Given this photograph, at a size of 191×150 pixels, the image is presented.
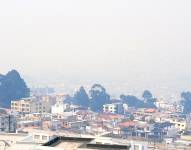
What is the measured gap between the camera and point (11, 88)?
29.7 metres

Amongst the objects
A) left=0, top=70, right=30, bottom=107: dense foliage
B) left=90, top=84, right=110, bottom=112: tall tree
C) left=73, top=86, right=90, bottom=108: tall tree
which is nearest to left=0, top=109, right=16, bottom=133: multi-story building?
left=0, top=70, right=30, bottom=107: dense foliage

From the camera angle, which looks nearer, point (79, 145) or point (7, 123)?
point (79, 145)

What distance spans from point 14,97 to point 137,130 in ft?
37.5

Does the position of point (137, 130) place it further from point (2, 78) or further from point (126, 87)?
point (126, 87)

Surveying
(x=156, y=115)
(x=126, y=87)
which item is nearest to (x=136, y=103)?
(x=156, y=115)

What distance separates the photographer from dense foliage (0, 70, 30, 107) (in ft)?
95.2

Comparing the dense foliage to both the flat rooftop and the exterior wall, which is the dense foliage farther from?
the flat rooftop

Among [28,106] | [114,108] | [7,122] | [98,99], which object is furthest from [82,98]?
[7,122]

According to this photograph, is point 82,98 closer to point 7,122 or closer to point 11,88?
point 11,88

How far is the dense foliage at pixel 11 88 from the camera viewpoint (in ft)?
95.2

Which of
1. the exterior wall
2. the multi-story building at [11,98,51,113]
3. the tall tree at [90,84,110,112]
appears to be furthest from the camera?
the tall tree at [90,84,110,112]

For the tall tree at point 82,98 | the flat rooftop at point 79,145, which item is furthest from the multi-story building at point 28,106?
the flat rooftop at point 79,145

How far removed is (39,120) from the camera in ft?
68.3

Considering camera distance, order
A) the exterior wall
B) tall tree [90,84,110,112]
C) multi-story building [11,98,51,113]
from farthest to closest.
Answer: tall tree [90,84,110,112], multi-story building [11,98,51,113], the exterior wall
